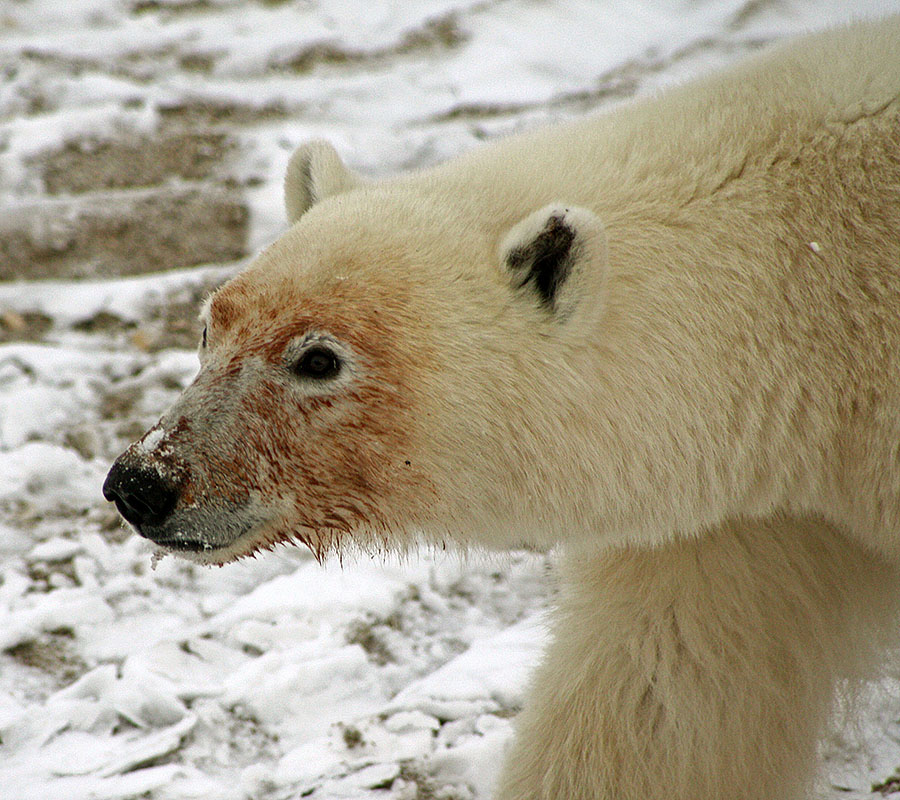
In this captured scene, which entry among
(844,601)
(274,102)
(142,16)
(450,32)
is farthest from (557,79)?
(844,601)

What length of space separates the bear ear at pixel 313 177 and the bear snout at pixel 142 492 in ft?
3.31

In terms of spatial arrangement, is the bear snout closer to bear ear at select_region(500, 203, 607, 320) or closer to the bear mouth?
the bear mouth

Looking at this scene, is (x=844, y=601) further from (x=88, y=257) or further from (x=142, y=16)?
(x=142, y=16)

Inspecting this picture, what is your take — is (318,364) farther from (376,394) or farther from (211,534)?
(211,534)

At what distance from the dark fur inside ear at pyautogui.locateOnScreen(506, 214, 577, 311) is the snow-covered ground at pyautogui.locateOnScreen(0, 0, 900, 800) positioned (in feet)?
2.52

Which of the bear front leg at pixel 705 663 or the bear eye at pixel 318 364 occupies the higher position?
the bear eye at pixel 318 364

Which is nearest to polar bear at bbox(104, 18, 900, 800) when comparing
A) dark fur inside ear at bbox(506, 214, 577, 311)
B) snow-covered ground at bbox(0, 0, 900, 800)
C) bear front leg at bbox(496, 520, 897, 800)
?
dark fur inside ear at bbox(506, 214, 577, 311)

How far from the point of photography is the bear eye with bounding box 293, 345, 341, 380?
2.47 m

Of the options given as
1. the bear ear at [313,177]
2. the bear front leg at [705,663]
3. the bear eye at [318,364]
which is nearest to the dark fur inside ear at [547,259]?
the bear eye at [318,364]

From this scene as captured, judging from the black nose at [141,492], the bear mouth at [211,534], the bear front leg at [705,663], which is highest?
the black nose at [141,492]

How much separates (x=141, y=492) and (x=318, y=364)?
51 cm

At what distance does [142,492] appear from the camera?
2.40 metres

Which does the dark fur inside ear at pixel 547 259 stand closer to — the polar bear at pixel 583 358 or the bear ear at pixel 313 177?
the polar bear at pixel 583 358

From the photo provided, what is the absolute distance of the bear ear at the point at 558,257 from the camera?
236 centimetres
